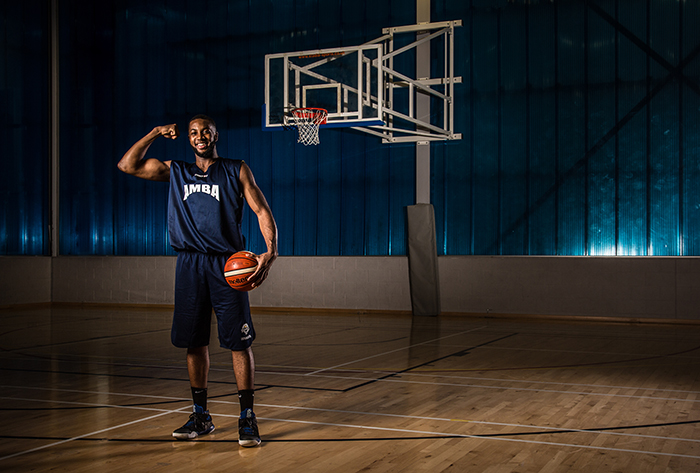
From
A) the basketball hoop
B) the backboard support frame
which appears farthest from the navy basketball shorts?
the basketball hoop

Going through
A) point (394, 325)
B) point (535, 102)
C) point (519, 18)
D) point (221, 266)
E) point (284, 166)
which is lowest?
point (394, 325)

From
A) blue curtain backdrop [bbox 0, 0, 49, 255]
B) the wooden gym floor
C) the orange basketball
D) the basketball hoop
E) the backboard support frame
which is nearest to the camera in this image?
the wooden gym floor

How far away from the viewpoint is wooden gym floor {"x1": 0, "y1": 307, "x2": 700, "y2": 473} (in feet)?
12.6

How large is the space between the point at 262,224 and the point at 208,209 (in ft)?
1.13

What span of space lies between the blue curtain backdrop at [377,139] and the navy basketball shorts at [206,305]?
32.3 ft

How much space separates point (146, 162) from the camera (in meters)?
4.41

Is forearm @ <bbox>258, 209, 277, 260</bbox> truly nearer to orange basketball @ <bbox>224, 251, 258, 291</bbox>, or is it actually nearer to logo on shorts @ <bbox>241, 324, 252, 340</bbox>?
orange basketball @ <bbox>224, 251, 258, 291</bbox>

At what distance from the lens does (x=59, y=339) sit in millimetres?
9523

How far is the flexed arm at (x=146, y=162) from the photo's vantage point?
4.24 metres

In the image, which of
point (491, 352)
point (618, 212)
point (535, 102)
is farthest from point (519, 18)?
point (491, 352)

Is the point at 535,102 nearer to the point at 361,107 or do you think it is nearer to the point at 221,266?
the point at 361,107

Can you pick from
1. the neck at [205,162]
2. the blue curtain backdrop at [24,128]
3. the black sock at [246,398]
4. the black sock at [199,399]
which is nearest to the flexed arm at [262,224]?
the neck at [205,162]

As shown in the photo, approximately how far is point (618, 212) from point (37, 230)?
12.2 metres

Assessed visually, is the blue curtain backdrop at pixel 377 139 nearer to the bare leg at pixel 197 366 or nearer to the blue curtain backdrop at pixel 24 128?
the blue curtain backdrop at pixel 24 128
